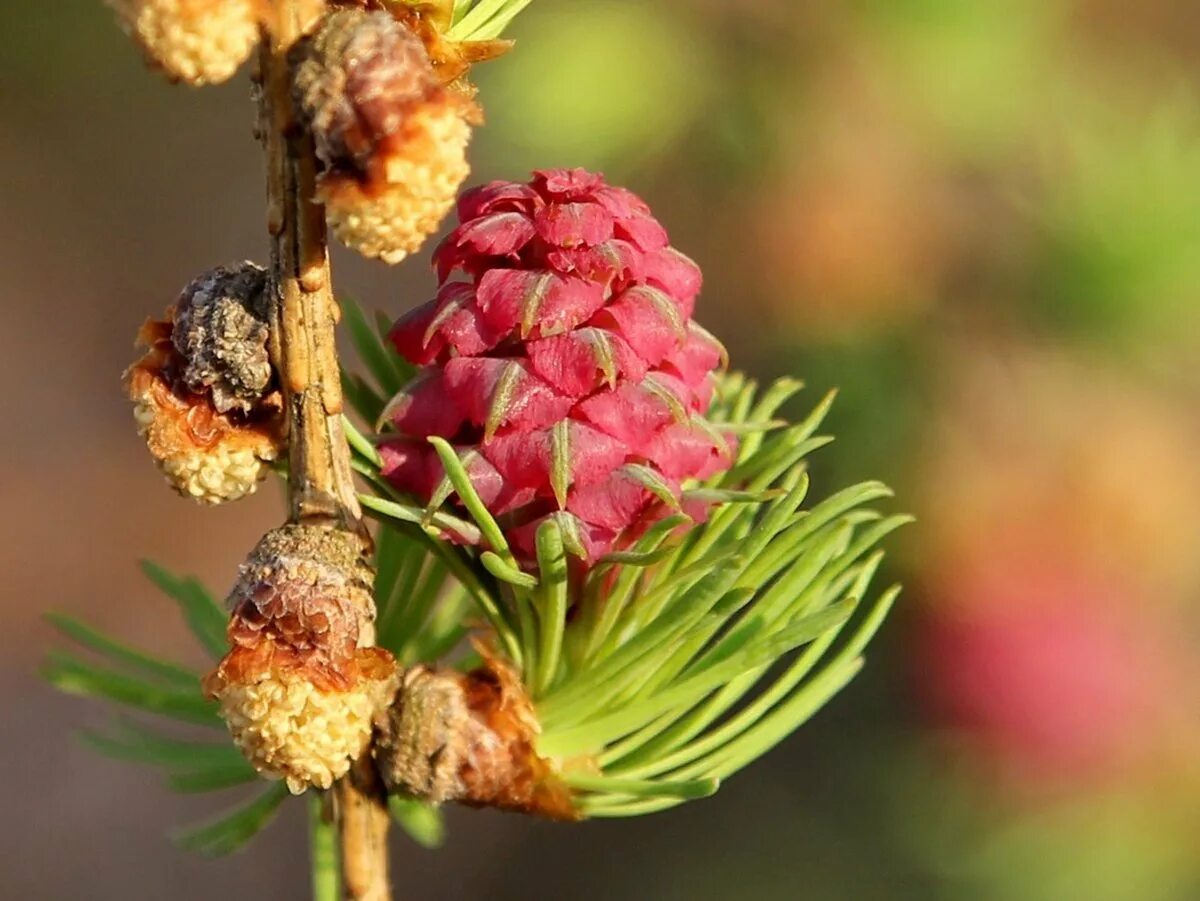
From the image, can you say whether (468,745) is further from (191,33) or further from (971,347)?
(971,347)

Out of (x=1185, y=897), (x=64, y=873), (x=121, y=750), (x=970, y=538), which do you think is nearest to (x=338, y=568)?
(x=121, y=750)

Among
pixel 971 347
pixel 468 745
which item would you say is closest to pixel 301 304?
pixel 468 745

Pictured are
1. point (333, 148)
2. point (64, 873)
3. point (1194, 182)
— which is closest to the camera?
point (333, 148)

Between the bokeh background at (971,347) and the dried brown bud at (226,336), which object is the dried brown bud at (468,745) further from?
the bokeh background at (971,347)

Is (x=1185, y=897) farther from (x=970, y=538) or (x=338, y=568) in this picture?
(x=338, y=568)

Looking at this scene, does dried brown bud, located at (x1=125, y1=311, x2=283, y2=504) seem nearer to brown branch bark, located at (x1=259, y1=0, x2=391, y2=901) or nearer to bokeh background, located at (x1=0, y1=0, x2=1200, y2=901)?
brown branch bark, located at (x1=259, y1=0, x2=391, y2=901)

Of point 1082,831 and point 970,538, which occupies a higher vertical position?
point 970,538

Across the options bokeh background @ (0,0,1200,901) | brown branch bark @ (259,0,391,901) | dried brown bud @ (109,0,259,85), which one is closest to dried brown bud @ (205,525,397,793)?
brown branch bark @ (259,0,391,901)

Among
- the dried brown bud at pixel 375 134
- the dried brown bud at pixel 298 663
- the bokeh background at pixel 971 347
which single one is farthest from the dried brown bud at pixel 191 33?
the bokeh background at pixel 971 347
